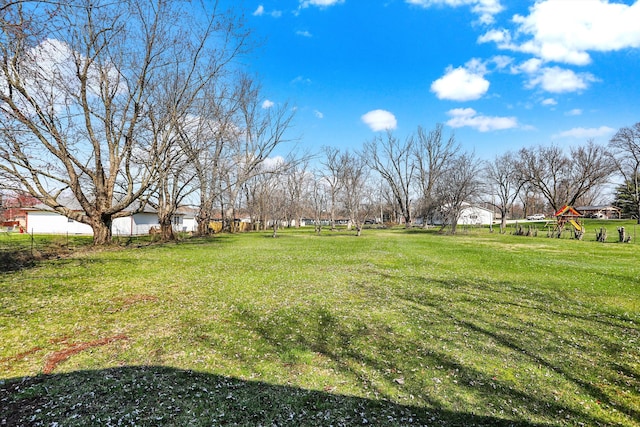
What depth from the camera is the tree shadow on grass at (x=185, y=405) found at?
12.5 feet

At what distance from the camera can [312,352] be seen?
5.86 m

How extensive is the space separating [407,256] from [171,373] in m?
17.0

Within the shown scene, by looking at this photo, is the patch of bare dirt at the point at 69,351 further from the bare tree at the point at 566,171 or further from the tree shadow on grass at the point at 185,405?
the bare tree at the point at 566,171

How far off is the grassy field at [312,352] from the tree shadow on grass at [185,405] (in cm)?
2

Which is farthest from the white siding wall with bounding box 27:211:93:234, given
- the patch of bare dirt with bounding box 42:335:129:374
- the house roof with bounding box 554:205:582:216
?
the house roof with bounding box 554:205:582:216

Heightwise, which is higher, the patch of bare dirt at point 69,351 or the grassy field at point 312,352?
the patch of bare dirt at point 69,351

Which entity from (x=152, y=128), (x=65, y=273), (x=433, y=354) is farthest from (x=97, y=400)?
(x=152, y=128)

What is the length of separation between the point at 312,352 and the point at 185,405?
236 cm

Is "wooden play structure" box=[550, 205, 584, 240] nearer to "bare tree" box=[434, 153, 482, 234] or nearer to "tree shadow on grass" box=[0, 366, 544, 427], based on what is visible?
"bare tree" box=[434, 153, 482, 234]

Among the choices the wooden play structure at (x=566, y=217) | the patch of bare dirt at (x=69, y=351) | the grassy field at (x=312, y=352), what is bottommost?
the grassy field at (x=312, y=352)

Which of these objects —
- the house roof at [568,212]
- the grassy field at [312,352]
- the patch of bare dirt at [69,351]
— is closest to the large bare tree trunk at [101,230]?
the grassy field at [312,352]

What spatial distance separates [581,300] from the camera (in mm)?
9938

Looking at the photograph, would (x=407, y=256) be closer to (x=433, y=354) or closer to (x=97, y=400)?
(x=433, y=354)

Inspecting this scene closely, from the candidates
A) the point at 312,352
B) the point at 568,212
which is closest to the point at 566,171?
the point at 568,212
